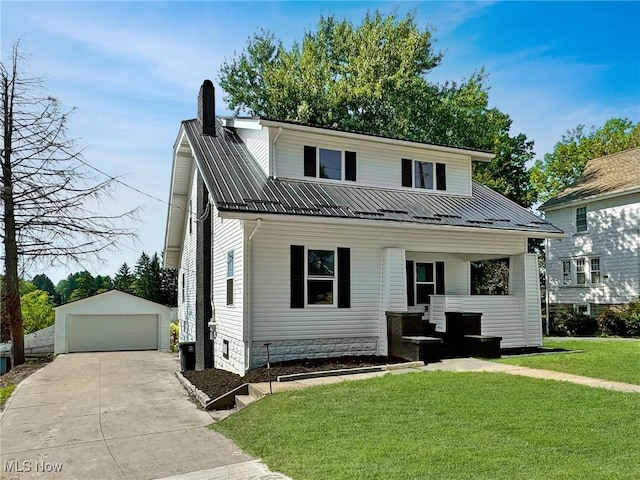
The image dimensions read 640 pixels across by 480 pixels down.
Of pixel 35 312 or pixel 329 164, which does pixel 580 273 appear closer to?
pixel 329 164

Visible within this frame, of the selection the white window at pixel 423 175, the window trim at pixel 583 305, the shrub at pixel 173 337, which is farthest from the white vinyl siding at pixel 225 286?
the window trim at pixel 583 305

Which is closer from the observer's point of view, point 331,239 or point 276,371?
point 276,371

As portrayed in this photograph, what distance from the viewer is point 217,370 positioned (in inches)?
503

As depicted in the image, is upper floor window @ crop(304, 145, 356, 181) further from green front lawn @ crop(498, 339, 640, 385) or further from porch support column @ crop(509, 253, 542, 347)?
green front lawn @ crop(498, 339, 640, 385)

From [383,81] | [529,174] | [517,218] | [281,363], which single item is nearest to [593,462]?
[281,363]

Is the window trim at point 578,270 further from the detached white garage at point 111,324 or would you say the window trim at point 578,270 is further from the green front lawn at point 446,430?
the detached white garage at point 111,324

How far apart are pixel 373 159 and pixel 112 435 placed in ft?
31.8

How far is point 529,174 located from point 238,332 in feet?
102

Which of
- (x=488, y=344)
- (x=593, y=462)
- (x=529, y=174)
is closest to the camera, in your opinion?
(x=593, y=462)

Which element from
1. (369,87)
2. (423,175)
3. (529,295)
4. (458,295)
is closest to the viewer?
(529,295)

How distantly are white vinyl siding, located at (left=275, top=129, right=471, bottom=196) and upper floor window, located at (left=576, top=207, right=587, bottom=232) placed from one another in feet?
43.1

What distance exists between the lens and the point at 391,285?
12234 mm

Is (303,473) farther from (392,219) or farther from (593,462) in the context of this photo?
(392,219)

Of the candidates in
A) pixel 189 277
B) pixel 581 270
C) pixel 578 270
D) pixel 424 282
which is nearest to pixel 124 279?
pixel 189 277
